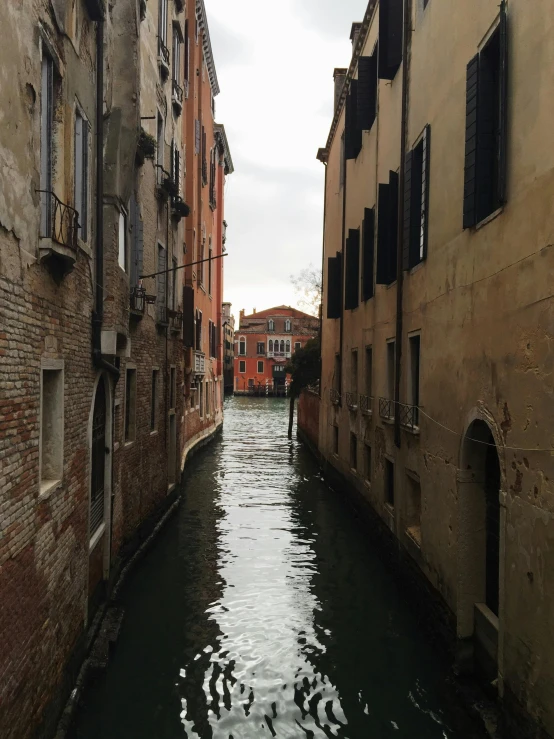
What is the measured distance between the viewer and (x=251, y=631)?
7582 millimetres

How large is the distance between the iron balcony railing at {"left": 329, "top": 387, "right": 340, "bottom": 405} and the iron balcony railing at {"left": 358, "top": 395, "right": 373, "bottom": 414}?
10.7 ft

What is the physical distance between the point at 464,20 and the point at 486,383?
3.62 m

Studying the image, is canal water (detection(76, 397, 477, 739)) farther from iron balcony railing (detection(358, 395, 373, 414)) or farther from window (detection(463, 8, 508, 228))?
window (detection(463, 8, 508, 228))

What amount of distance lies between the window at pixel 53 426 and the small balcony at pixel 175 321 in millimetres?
7567

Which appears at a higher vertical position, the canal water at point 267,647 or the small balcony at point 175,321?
the small balcony at point 175,321

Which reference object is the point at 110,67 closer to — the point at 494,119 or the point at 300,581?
the point at 494,119

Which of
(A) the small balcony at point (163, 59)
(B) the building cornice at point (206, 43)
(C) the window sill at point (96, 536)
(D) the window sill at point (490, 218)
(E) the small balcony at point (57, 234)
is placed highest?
(B) the building cornice at point (206, 43)

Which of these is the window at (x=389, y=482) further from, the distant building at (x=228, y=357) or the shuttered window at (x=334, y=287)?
the distant building at (x=228, y=357)

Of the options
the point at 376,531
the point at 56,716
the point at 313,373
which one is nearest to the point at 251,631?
Result: the point at 56,716

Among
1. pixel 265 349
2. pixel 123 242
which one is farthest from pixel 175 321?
pixel 265 349

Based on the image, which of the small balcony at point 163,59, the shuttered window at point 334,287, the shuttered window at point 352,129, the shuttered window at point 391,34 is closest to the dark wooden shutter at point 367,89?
the shuttered window at point 352,129

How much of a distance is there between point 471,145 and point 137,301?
5.42 m

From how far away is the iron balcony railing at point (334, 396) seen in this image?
16.2 meters

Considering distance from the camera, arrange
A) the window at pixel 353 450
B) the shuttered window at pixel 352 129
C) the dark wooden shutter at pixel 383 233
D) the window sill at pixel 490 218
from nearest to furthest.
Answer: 1. the window sill at pixel 490 218
2. the dark wooden shutter at pixel 383 233
3. the shuttered window at pixel 352 129
4. the window at pixel 353 450
